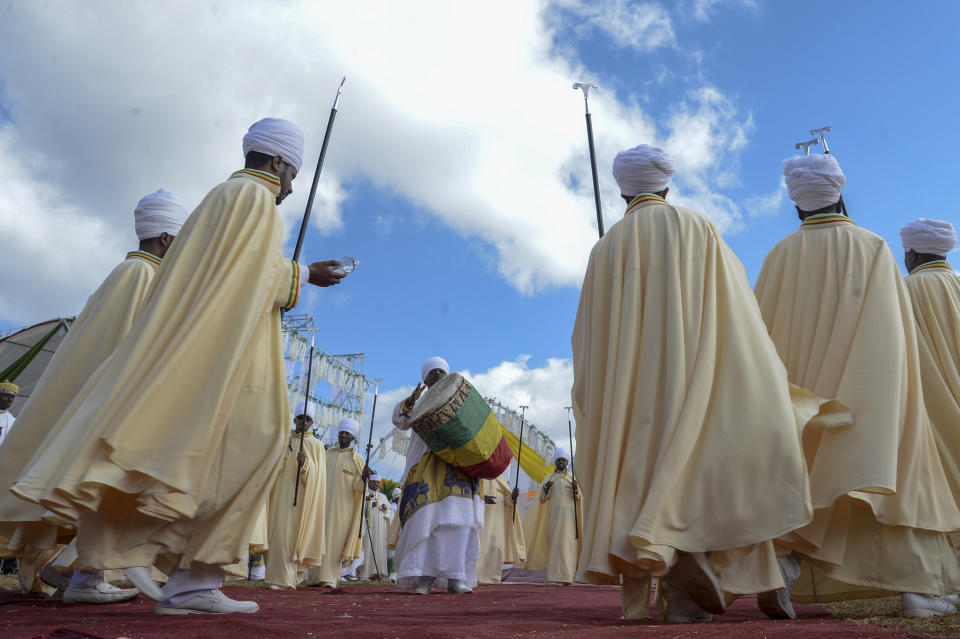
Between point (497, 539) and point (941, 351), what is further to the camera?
point (497, 539)

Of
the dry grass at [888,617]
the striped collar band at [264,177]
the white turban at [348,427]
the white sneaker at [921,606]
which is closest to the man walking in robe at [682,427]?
the dry grass at [888,617]

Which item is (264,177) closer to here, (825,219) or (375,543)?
(825,219)

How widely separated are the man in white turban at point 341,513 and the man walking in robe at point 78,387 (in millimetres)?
6169

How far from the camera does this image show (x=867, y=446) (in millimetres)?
3764

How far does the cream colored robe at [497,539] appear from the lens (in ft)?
44.5

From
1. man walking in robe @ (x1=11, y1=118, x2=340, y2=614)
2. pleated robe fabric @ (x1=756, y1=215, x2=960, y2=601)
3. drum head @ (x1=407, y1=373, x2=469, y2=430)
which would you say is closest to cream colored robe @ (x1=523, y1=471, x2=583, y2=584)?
drum head @ (x1=407, y1=373, x2=469, y2=430)

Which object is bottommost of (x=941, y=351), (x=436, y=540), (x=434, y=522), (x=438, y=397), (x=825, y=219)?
(x=436, y=540)

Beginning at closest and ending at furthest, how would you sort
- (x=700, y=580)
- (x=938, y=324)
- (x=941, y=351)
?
(x=700, y=580)
(x=941, y=351)
(x=938, y=324)

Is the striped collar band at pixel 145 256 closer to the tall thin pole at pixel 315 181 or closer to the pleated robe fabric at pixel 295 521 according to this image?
the tall thin pole at pixel 315 181

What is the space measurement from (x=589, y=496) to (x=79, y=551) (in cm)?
226

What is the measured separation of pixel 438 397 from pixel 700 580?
3.96m

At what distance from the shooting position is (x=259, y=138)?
4.31 m

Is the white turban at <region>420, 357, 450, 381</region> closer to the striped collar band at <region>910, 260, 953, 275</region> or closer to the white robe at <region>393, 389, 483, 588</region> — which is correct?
the white robe at <region>393, 389, 483, 588</region>

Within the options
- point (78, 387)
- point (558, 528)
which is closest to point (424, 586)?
point (78, 387)
